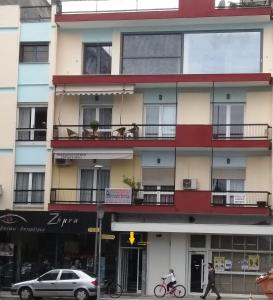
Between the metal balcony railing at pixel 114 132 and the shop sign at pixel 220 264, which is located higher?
the metal balcony railing at pixel 114 132

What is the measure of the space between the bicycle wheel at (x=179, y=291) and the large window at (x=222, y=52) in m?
10.1

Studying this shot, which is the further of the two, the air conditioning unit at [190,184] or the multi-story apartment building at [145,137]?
the air conditioning unit at [190,184]

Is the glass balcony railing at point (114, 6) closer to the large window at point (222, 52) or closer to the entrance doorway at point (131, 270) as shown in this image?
the large window at point (222, 52)

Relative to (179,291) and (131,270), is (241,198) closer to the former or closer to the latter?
(179,291)

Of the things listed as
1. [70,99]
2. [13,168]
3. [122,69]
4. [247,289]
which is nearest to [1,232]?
[13,168]

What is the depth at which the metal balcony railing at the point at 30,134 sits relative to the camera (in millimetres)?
36844

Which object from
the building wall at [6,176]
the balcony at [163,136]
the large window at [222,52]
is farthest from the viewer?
the building wall at [6,176]

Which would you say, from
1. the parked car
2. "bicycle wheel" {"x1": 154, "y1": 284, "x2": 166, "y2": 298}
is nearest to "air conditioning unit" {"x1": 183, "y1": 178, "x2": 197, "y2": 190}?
"bicycle wheel" {"x1": 154, "y1": 284, "x2": 166, "y2": 298}

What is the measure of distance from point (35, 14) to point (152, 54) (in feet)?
23.8

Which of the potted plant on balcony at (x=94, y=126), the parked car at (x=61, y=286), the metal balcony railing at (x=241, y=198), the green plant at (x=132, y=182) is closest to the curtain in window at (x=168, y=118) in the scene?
the green plant at (x=132, y=182)

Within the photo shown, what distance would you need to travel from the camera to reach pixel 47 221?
35.2 metres

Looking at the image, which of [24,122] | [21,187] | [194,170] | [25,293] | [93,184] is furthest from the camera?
A: [24,122]

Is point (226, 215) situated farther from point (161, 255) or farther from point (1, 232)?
point (1, 232)

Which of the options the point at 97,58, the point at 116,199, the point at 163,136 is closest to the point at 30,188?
the point at 116,199
